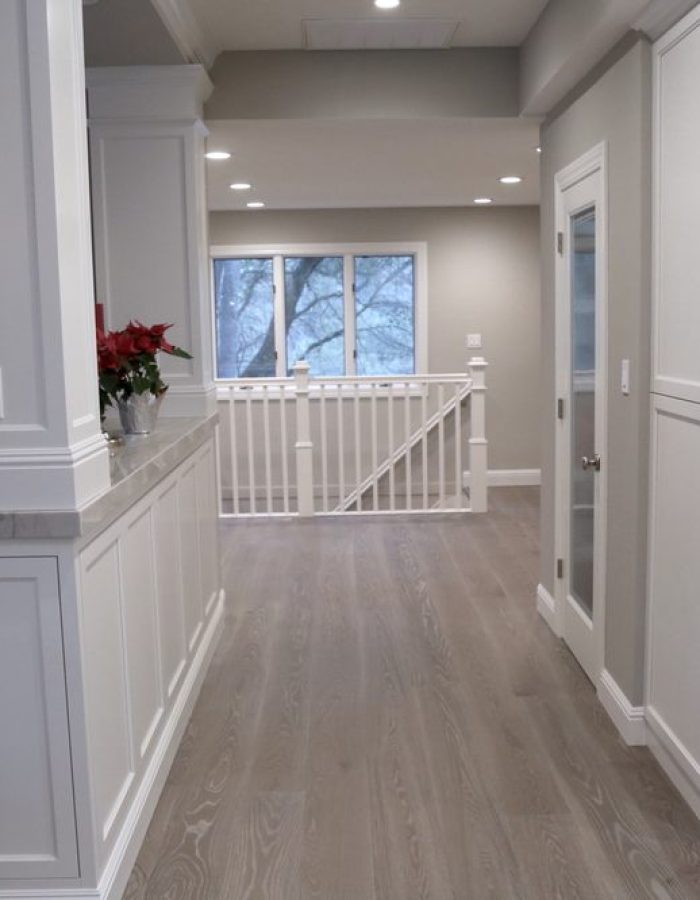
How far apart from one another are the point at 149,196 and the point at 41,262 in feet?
6.97

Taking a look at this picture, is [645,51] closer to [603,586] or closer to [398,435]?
[603,586]

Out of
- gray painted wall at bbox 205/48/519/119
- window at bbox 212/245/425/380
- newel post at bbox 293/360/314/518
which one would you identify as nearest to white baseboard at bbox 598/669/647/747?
gray painted wall at bbox 205/48/519/119

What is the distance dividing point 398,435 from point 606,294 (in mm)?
5421

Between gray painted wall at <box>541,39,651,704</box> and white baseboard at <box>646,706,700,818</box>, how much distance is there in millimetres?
130

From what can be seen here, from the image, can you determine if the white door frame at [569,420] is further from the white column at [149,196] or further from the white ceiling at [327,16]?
the white column at [149,196]

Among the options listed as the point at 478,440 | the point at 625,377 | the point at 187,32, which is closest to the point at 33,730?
the point at 625,377

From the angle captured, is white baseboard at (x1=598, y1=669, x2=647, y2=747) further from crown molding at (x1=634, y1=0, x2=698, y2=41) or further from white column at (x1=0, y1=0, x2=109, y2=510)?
crown molding at (x1=634, y1=0, x2=698, y2=41)

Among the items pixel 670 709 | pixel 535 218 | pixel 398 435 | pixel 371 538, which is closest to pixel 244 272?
pixel 398 435

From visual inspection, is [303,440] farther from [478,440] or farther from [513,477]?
[513,477]

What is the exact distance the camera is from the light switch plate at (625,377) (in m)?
3.09

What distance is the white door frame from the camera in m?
3.36

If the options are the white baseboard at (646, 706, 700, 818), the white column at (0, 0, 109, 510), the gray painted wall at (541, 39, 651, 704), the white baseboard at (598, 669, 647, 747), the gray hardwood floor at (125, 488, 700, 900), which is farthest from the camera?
the white baseboard at (598, 669, 647, 747)

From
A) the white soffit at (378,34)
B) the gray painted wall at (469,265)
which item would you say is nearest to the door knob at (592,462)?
the white soffit at (378,34)

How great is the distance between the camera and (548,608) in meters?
4.38
